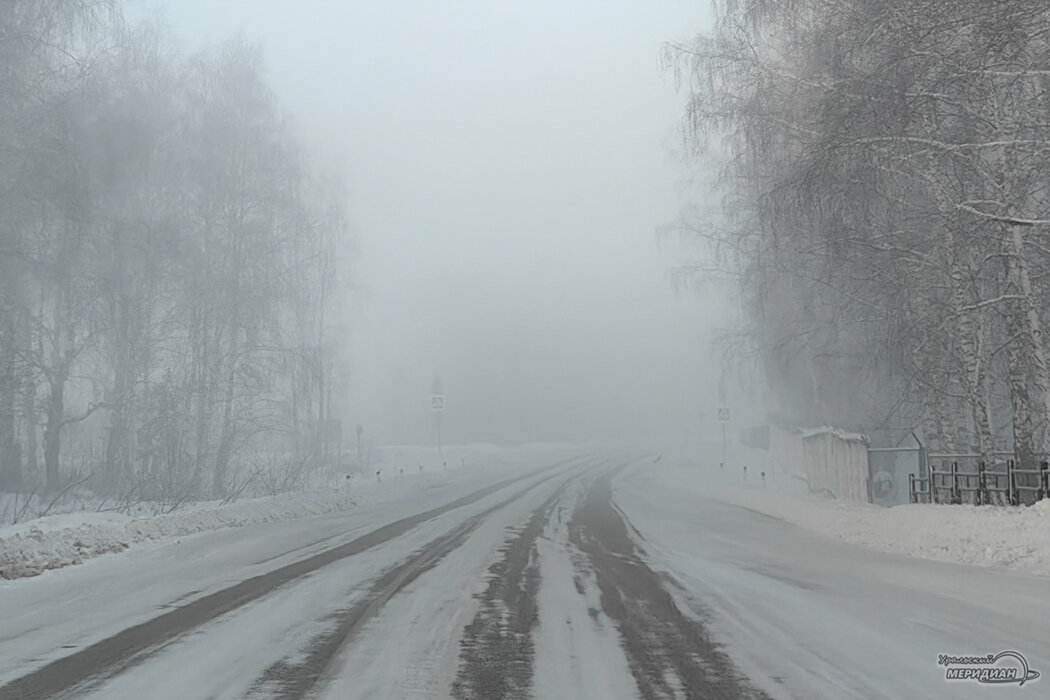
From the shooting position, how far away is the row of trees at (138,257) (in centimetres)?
1884

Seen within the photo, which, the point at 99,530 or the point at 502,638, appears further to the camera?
the point at 99,530

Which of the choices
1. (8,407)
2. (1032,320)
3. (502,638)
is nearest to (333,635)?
(502,638)

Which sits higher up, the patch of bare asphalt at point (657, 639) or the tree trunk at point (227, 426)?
the tree trunk at point (227, 426)

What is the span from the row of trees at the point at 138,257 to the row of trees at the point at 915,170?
45.6 feet

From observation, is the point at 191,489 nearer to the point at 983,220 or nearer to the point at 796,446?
the point at 983,220

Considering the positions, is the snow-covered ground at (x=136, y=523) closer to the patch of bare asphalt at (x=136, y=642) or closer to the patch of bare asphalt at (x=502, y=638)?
the patch of bare asphalt at (x=136, y=642)

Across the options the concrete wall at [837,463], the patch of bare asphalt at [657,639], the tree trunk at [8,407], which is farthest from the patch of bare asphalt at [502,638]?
the concrete wall at [837,463]

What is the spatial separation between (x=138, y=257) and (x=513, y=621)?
19.7 meters

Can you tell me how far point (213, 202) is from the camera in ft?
93.4

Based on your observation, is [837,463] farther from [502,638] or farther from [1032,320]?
[502,638]

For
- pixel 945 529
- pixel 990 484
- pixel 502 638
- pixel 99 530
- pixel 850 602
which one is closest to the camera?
pixel 502 638

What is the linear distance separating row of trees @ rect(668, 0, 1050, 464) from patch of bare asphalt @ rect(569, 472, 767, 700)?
7.36 metres

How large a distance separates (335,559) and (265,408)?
1700cm

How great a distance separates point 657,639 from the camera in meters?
7.04
